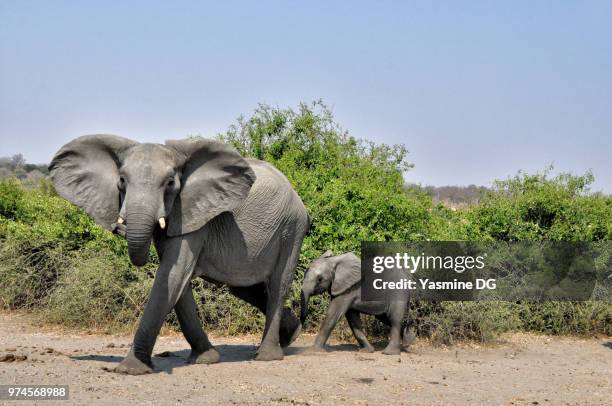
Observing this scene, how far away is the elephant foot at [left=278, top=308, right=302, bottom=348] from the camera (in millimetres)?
11305

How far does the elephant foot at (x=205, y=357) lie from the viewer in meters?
10.1

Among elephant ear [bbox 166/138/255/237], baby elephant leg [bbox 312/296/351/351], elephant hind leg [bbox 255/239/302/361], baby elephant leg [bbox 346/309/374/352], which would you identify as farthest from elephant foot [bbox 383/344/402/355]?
elephant ear [bbox 166/138/255/237]

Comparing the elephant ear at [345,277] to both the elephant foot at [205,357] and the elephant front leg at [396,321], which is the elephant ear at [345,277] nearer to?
the elephant front leg at [396,321]

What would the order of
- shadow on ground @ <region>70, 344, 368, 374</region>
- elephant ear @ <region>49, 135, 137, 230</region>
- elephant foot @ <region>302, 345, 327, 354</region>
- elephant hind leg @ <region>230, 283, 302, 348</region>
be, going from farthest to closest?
elephant foot @ <region>302, 345, 327, 354</region>
elephant hind leg @ <region>230, 283, 302, 348</region>
shadow on ground @ <region>70, 344, 368, 374</region>
elephant ear @ <region>49, 135, 137, 230</region>

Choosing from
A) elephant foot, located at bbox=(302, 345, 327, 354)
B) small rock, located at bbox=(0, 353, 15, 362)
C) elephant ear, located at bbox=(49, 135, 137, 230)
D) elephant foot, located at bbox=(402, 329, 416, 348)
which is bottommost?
small rock, located at bbox=(0, 353, 15, 362)

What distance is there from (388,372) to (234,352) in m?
2.31

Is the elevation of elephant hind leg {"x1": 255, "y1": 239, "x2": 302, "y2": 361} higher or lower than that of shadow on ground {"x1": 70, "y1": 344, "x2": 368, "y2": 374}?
higher

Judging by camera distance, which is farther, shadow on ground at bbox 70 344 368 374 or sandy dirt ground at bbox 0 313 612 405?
shadow on ground at bbox 70 344 368 374

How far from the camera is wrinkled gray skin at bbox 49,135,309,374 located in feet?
Answer: 29.3

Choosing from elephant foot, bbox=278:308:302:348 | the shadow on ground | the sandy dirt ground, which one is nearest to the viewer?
the sandy dirt ground

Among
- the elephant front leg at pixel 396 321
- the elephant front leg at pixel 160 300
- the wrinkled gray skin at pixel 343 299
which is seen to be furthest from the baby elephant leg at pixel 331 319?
the elephant front leg at pixel 160 300

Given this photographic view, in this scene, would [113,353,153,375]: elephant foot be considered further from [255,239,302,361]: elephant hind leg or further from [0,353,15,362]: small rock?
[255,239,302,361]: elephant hind leg

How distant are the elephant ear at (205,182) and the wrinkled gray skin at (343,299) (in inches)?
89.5

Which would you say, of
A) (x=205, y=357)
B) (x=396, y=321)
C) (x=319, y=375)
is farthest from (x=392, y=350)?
(x=205, y=357)
